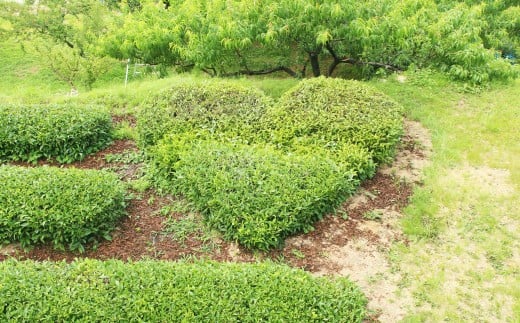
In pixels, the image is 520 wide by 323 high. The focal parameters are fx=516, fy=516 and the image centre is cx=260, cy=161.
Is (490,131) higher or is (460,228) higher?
(490,131)

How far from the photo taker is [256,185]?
5.07 meters

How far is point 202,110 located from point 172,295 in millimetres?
2936

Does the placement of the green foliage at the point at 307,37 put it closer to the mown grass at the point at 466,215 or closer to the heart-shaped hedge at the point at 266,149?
the mown grass at the point at 466,215

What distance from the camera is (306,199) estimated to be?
499 cm

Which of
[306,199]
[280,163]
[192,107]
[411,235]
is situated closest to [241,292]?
[306,199]

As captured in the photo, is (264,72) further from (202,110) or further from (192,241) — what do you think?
(192,241)

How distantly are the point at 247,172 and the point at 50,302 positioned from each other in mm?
2177

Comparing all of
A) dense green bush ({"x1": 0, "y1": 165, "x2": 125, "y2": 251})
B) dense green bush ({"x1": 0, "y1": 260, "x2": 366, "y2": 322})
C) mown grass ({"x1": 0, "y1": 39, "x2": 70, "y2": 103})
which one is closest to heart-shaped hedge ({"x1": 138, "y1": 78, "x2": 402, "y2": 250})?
dense green bush ({"x1": 0, "y1": 260, "x2": 366, "y2": 322})

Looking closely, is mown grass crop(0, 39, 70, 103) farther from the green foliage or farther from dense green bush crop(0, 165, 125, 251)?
dense green bush crop(0, 165, 125, 251)

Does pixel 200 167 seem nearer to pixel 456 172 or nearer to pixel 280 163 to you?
pixel 280 163

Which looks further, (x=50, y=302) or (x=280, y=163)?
(x=280, y=163)

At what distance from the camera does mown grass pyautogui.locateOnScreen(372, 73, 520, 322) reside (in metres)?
4.40

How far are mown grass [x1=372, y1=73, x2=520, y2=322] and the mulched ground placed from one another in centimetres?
43

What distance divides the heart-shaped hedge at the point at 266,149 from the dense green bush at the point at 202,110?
0.04 ft
